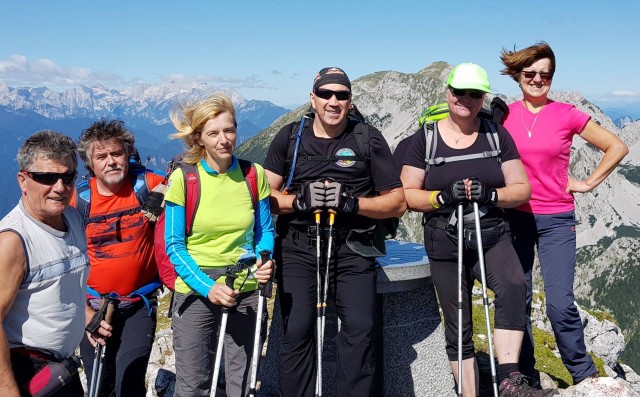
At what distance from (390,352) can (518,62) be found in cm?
489

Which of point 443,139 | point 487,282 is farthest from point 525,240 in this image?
point 443,139

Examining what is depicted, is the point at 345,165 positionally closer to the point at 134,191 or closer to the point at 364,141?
the point at 364,141

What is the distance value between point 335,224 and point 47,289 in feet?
11.2

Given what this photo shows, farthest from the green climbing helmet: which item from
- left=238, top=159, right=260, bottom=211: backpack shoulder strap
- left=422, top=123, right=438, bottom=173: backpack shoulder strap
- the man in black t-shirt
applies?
left=238, top=159, right=260, bottom=211: backpack shoulder strap

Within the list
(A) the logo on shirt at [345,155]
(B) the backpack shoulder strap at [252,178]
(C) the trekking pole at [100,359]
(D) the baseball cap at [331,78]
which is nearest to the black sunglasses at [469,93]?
(D) the baseball cap at [331,78]

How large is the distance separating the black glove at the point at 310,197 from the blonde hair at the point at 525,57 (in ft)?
11.9

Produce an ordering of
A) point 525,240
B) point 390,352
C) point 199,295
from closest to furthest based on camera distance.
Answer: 1. point 199,295
2. point 525,240
3. point 390,352

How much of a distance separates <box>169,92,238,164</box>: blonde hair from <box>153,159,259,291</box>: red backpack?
0.60 ft

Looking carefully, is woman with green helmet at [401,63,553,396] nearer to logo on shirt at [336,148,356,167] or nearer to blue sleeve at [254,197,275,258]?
logo on shirt at [336,148,356,167]

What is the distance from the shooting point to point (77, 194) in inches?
255

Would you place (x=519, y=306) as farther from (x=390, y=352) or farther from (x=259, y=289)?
(x=259, y=289)

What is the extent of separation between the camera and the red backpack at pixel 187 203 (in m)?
6.05

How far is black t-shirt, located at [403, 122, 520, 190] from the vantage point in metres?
6.84

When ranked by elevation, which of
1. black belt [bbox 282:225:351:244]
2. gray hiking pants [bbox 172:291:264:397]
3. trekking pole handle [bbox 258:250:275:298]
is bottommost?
gray hiking pants [bbox 172:291:264:397]
